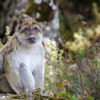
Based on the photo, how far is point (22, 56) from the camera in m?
5.60

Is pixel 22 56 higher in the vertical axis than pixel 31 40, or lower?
lower

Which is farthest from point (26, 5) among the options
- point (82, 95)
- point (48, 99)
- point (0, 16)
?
point (0, 16)

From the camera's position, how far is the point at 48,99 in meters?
4.35

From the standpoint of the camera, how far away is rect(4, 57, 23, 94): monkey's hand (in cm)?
554

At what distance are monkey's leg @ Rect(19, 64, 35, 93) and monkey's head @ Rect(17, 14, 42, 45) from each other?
16.8 inches

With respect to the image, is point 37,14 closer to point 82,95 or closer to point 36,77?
point 36,77

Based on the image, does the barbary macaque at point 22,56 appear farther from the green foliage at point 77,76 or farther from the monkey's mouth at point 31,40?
the green foliage at point 77,76

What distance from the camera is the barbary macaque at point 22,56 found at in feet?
18.1

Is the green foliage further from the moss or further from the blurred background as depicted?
the moss

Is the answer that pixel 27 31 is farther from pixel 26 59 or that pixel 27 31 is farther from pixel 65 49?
pixel 65 49

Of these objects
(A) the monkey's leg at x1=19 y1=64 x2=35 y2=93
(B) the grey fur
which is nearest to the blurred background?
(B) the grey fur

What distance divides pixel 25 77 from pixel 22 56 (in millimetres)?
349

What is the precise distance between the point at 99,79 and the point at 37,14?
4.56m

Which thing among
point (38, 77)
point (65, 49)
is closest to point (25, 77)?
point (38, 77)
